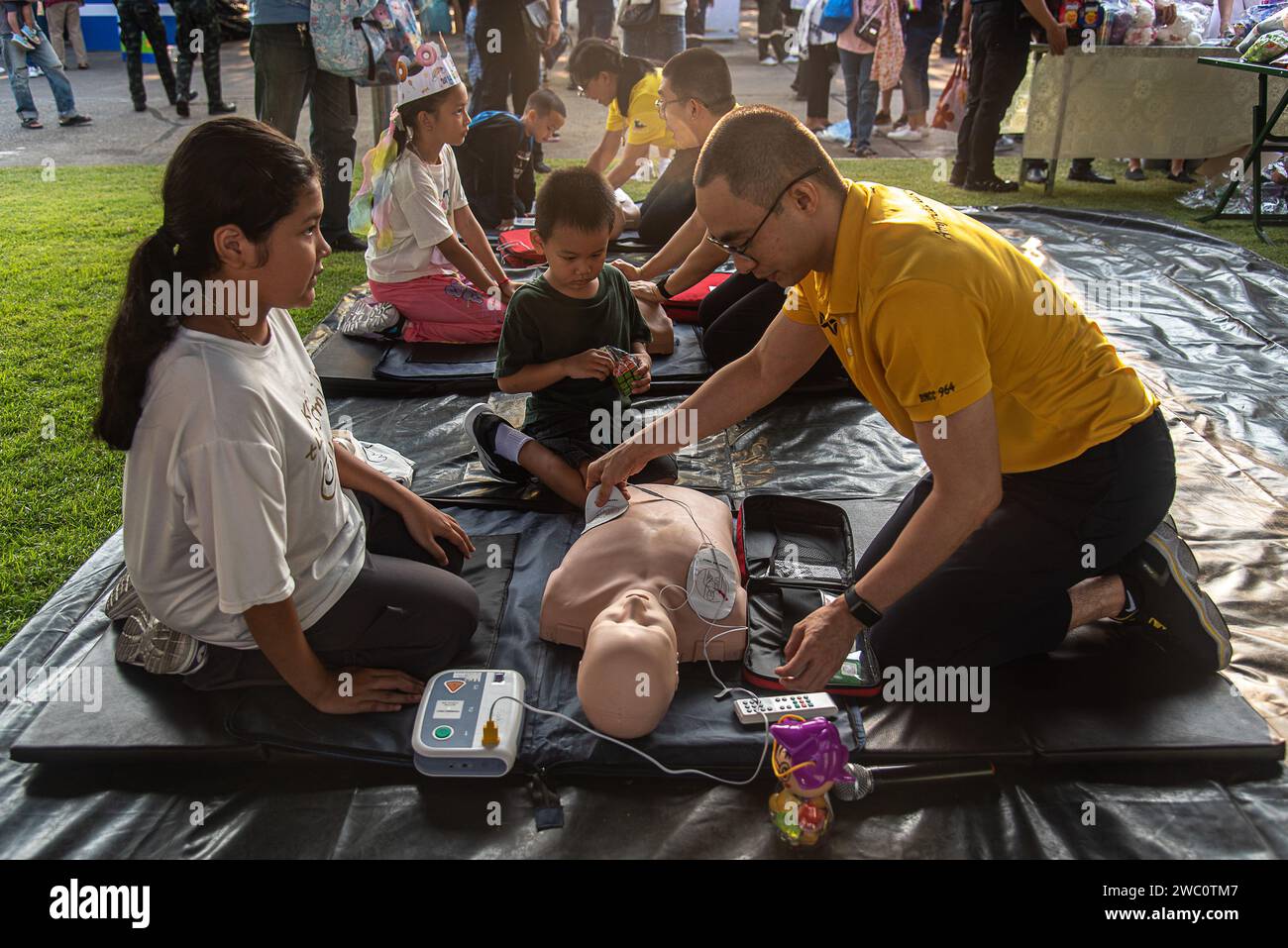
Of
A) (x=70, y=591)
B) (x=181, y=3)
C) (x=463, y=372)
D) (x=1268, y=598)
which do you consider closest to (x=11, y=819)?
(x=70, y=591)

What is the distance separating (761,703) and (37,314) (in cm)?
400

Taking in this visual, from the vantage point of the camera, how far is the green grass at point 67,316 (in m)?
2.70

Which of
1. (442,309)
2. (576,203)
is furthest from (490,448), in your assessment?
(442,309)

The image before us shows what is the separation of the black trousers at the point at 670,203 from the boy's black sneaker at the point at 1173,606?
10.7 feet

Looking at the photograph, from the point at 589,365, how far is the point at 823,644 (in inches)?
52.4

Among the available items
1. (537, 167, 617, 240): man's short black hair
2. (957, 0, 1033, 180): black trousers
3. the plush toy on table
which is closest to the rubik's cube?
(537, 167, 617, 240): man's short black hair

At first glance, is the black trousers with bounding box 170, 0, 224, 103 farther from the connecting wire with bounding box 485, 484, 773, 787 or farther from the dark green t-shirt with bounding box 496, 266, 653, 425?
the connecting wire with bounding box 485, 484, 773, 787

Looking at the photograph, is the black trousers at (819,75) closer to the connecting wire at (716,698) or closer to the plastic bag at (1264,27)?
the plastic bag at (1264,27)

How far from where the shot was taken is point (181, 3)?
7773 mm

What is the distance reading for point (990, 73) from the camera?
6.26 m

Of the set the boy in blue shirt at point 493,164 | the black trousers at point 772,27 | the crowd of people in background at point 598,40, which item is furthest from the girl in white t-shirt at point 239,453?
the black trousers at point 772,27

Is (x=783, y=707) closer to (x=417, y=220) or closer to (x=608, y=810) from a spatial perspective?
(x=608, y=810)

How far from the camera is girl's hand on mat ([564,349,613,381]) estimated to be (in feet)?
9.41

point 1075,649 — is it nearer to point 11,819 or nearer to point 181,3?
point 11,819
